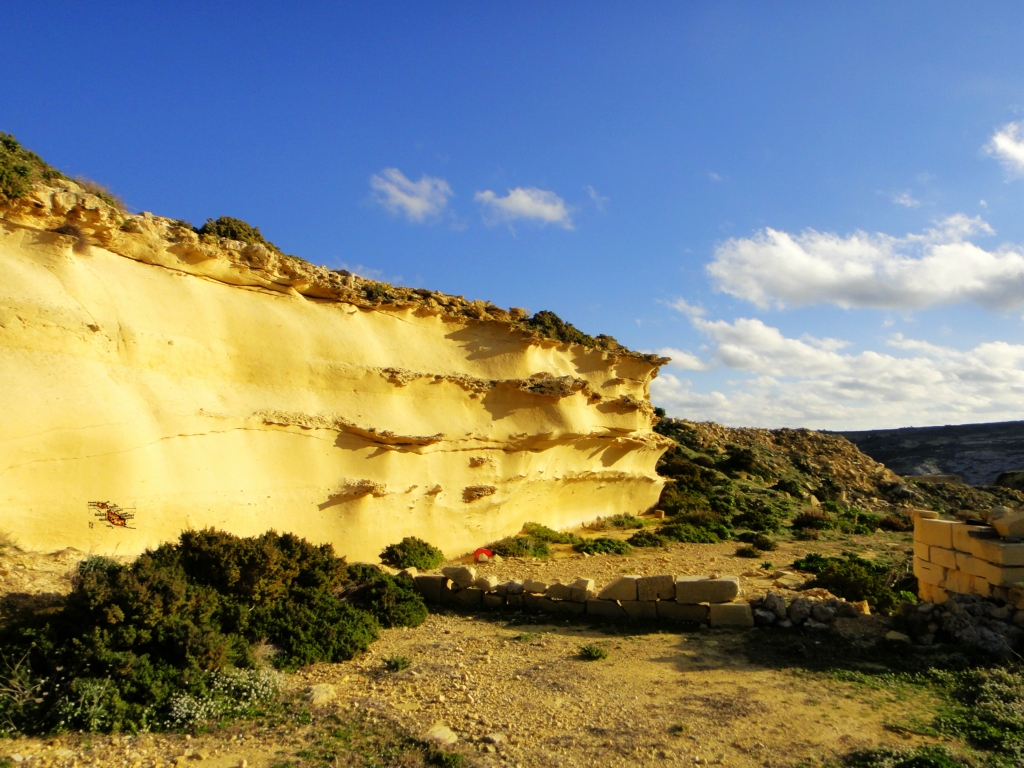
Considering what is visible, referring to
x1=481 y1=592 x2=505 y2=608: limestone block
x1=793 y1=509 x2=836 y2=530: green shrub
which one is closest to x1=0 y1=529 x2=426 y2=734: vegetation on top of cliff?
x1=481 y1=592 x2=505 y2=608: limestone block

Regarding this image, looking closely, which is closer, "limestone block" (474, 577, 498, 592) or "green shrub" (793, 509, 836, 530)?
"limestone block" (474, 577, 498, 592)

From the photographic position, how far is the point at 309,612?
328 inches

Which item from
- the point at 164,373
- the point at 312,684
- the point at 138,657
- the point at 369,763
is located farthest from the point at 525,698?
the point at 164,373

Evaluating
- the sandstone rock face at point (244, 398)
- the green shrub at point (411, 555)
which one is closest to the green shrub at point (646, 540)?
the sandstone rock face at point (244, 398)

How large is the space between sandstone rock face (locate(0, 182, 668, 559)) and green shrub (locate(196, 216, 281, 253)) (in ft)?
1.85

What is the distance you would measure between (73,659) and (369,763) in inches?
127

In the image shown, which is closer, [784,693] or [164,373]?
[784,693]

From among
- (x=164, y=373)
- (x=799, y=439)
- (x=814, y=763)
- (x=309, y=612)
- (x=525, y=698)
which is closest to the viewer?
(x=814, y=763)

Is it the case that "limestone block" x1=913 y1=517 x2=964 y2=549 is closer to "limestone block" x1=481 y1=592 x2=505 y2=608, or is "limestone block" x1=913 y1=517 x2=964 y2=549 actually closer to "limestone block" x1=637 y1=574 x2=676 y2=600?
"limestone block" x1=637 y1=574 x2=676 y2=600

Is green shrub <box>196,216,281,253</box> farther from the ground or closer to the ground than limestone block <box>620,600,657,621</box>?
farther from the ground

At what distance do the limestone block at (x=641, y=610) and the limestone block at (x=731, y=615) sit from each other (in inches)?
33.3

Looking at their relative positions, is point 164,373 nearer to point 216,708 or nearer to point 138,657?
point 138,657

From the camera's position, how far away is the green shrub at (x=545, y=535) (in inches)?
682

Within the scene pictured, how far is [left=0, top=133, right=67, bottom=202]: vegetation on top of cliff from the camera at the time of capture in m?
9.58
